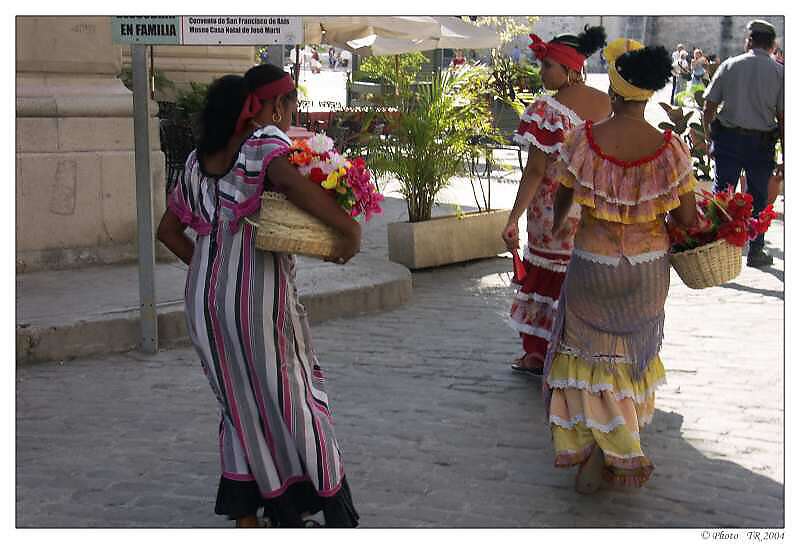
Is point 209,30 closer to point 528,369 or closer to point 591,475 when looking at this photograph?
point 528,369

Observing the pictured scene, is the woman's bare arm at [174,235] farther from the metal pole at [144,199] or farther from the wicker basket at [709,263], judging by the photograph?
the metal pole at [144,199]

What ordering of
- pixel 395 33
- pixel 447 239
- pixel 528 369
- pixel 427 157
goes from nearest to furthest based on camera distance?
1. pixel 528 369
2. pixel 427 157
3. pixel 447 239
4. pixel 395 33

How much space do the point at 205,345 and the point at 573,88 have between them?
10.1 feet

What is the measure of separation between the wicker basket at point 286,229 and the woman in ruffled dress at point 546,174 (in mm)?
2012

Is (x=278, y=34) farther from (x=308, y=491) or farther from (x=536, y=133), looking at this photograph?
(x=308, y=491)

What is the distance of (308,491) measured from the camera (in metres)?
4.18

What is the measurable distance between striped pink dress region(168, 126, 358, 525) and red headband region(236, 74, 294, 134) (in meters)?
0.12

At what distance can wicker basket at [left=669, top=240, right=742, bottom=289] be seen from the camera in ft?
15.7

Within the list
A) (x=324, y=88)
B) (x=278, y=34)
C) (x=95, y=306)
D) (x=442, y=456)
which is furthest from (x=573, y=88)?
(x=324, y=88)

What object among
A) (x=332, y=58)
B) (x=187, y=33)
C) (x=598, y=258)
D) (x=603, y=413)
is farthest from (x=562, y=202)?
(x=332, y=58)

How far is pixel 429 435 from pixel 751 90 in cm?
560

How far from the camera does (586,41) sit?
6.22 m

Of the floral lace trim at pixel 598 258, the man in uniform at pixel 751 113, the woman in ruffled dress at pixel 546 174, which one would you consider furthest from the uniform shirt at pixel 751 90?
the floral lace trim at pixel 598 258

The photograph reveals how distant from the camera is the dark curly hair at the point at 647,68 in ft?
15.2
